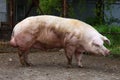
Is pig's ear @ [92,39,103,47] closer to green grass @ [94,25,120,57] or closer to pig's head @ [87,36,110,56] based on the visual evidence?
pig's head @ [87,36,110,56]

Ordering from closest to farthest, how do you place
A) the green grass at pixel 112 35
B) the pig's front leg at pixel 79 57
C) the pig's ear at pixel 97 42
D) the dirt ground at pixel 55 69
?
the dirt ground at pixel 55 69 < the pig's ear at pixel 97 42 < the pig's front leg at pixel 79 57 < the green grass at pixel 112 35

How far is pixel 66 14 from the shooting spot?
14445 millimetres

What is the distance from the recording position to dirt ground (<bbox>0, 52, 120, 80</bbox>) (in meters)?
9.59

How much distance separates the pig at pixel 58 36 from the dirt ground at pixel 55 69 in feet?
1.48

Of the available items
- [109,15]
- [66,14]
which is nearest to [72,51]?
[66,14]

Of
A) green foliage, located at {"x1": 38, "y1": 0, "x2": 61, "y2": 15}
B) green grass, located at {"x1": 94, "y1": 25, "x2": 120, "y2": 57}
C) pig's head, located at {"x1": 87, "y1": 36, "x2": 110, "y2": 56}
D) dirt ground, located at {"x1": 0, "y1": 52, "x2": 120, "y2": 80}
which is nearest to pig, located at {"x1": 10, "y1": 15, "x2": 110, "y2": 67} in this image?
pig's head, located at {"x1": 87, "y1": 36, "x2": 110, "y2": 56}

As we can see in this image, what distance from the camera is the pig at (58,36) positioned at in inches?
413

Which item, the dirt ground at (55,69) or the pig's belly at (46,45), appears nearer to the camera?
the dirt ground at (55,69)

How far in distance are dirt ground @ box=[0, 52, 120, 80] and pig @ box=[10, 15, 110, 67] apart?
45 cm

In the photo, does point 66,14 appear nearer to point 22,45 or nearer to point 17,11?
point 22,45

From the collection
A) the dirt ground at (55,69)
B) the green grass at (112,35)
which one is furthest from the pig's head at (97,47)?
the green grass at (112,35)

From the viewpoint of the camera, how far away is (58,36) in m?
10.7

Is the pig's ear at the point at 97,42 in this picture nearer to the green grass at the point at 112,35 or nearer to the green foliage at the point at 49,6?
the green grass at the point at 112,35

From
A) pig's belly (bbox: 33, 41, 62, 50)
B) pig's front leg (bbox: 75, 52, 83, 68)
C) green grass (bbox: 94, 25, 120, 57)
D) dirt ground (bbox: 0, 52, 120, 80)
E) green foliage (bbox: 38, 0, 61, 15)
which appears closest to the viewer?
dirt ground (bbox: 0, 52, 120, 80)
